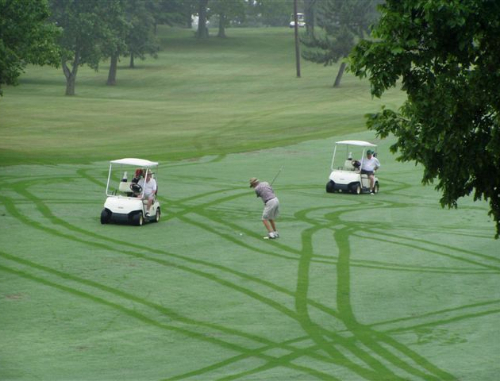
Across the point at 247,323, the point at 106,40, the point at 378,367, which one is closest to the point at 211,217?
the point at 247,323

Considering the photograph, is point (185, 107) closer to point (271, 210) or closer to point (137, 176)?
point (137, 176)

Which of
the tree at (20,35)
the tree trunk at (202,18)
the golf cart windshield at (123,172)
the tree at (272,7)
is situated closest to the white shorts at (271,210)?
the golf cart windshield at (123,172)

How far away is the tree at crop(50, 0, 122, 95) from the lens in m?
88.6

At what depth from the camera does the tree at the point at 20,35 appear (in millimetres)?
42000

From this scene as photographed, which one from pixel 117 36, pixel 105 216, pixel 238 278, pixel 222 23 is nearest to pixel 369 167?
pixel 105 216

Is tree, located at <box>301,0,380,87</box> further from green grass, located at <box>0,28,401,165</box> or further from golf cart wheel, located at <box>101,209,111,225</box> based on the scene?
golf cart wheel, located at <box>101,209,111,225</box>

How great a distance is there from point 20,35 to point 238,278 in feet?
82.1

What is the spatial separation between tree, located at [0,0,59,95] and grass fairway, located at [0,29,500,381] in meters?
4.24

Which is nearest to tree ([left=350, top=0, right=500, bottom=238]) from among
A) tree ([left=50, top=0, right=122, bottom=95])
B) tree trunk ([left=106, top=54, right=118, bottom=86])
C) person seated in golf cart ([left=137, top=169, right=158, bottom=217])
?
person seated in golf cart ([left=137, top=169, right=158, bottom=217])

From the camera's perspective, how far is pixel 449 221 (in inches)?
1210

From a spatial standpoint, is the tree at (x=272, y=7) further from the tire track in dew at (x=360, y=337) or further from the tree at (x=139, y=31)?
the tire track in dew at (x=360, y=337)

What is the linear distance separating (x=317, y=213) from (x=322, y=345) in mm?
15010

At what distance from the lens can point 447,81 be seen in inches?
572

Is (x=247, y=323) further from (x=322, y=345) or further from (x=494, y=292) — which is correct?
(x=494, y=292)
